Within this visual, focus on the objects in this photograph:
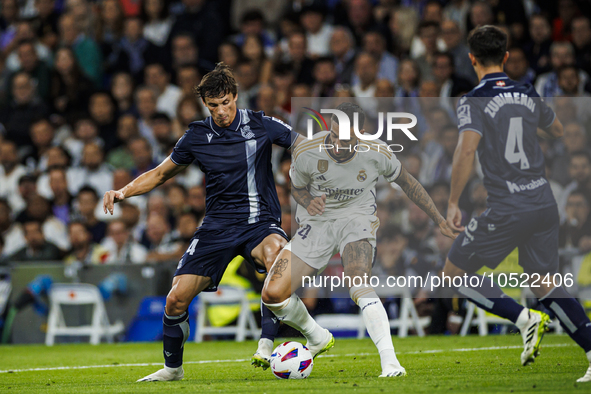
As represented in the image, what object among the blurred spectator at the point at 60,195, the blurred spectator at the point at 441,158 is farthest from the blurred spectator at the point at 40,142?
the blurred spectator at the point at 441,158

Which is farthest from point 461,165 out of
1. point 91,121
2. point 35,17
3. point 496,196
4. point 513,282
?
point 35,17

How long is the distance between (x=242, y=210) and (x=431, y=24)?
642 centimetres

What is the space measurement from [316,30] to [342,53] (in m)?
0.98

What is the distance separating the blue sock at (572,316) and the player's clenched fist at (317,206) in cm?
207

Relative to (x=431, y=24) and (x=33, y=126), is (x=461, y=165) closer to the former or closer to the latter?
(x=431, y=24)

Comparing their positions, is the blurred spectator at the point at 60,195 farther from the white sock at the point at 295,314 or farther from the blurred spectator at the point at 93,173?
the white sock at the point at 295,314

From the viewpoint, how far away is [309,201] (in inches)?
283

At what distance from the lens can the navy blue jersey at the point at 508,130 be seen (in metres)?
5.93

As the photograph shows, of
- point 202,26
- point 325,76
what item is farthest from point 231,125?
point 202,26

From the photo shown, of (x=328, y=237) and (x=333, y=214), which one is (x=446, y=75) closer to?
(x=333, y=214)

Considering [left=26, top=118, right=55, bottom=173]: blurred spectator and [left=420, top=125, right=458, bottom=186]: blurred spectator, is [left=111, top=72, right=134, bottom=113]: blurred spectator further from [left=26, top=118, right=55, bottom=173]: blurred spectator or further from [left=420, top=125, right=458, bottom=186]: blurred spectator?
[left=420, top=125, right=458, bottom=186]: blurred spectator

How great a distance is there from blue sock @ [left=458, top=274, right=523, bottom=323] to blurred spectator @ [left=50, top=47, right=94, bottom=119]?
33.9 feet

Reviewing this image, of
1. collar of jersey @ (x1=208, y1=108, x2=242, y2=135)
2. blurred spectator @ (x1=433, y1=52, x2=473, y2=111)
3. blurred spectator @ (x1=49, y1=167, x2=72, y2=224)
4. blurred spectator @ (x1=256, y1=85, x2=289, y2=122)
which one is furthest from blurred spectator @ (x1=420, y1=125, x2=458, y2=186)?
blurred spectator @ (x1=49, y1=167, x2=72, y2=224)

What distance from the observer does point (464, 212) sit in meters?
7.77
